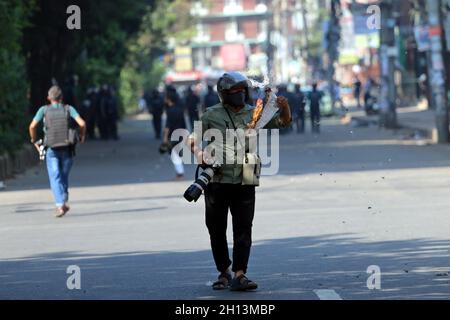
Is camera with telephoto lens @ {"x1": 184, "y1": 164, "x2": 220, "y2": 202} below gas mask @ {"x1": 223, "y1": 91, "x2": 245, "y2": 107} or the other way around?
below

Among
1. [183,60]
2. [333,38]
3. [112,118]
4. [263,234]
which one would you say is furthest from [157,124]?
[183,60]

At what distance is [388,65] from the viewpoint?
5109 centimetres

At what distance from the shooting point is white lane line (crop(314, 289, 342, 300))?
39.3ft

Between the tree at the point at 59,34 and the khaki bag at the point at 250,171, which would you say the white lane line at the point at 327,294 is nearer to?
the khaki bag at the point at 250,171

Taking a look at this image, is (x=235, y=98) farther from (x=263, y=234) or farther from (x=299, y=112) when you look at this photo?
(x=299, y=112)

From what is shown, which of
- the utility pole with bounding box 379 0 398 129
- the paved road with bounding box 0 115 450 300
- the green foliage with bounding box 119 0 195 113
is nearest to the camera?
the paved road with bounding box 0 115 450 300

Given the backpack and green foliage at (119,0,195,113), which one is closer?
the backpack

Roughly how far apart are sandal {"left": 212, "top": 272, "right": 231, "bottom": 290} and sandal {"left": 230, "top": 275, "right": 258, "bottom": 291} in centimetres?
17

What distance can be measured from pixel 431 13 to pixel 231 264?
25.6 m

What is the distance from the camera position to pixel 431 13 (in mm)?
38406

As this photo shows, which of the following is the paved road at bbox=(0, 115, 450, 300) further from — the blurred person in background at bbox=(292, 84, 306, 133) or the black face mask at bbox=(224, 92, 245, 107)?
the blurred person in background at bbox=(292, 84, 306, 133)

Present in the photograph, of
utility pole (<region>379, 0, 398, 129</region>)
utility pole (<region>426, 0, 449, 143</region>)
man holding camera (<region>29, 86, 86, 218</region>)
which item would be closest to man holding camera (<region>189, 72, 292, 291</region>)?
man holding camera (<region>29, 86, 86, 218</region>)
